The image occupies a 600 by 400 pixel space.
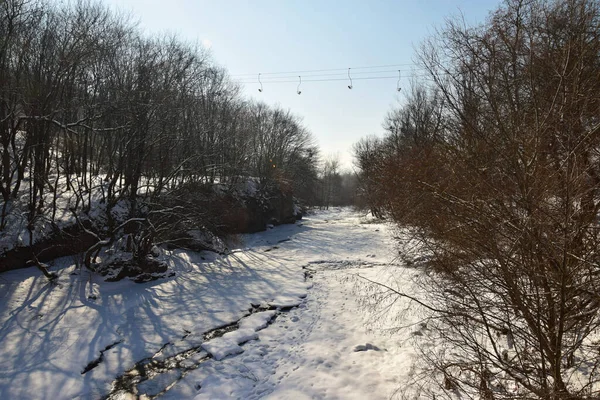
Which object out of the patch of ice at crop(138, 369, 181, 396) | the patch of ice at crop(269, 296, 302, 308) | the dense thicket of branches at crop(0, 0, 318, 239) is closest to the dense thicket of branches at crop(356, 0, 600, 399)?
the patch of ice at crop(138, 369, 181, 396)

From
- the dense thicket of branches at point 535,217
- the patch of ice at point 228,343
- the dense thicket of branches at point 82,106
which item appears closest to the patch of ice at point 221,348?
the patch of ice at point 228,343

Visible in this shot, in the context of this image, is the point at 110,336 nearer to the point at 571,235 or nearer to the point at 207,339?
the point at 207,339

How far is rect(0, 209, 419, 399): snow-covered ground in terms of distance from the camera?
587 cm

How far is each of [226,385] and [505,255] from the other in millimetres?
4995

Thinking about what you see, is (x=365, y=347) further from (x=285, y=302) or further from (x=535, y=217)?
(x=535, y=217)

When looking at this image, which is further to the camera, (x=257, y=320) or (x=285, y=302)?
(x=285, y=302)

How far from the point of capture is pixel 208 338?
7914 mm

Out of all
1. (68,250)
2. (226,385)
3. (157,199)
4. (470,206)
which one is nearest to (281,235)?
(157,199)

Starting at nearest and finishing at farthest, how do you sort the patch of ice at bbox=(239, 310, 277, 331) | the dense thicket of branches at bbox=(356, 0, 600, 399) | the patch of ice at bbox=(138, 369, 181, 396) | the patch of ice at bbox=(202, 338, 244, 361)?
the dense thicket of branches at bbox=(356, 0, 600, 399) → the patch of ice at bbox=(138, 369, 181, 396) → the patch of ice at bbox=(202, 338, 244, 361) → the patch of ice at bbox=(239, 310, 277, 331)

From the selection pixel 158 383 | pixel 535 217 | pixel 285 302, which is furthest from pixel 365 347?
pixel 535 217

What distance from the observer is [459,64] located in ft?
20.9

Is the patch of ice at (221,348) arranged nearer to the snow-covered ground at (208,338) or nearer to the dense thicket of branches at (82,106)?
the snow-covered ground at (208,338)

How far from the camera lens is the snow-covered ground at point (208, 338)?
5.87 m

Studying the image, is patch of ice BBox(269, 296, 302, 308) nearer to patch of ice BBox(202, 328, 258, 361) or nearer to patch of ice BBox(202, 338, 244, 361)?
patch of ice BBox(202, 328, 258, 361)
